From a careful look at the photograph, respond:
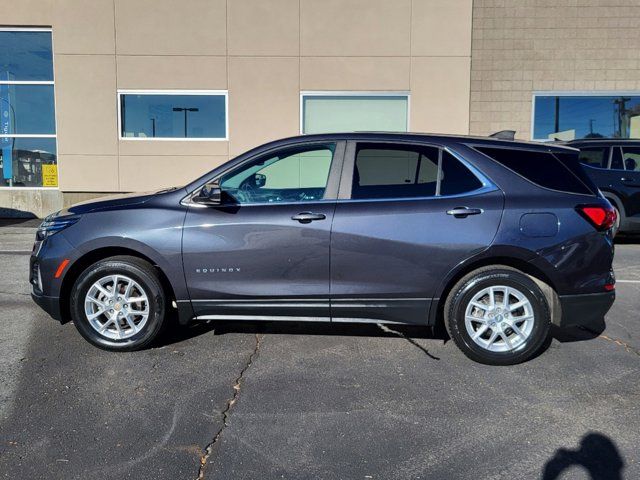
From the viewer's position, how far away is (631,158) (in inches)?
374

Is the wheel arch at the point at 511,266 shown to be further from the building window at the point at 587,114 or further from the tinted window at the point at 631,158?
the building window at the point at 587,114

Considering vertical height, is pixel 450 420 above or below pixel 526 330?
below

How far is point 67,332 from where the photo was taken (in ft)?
15.8

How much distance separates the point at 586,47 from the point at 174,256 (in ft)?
43.2

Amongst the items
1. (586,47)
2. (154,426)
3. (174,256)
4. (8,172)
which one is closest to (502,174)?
(174,256)

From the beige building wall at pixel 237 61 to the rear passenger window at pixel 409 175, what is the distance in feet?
30.3

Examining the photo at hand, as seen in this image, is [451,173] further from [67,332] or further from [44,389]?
[67,332]

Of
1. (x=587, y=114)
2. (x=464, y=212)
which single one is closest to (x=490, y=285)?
(x=464, y=212)

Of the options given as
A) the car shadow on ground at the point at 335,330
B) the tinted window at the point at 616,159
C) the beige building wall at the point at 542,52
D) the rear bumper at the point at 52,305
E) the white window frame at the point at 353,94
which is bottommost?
the car shadow on ground at the point at 335,330

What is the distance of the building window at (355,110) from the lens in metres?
13.2

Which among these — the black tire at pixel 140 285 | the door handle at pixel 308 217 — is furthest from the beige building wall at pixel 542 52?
the black tire at pixel 140 285

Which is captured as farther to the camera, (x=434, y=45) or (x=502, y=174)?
(x=434, y=45)

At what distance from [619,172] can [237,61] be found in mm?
8908

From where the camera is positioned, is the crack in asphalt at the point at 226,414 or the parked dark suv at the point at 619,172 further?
the parked dark suv at the point at 619,172
